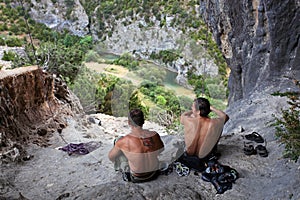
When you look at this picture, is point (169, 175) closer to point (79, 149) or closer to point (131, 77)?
point (131, 77)

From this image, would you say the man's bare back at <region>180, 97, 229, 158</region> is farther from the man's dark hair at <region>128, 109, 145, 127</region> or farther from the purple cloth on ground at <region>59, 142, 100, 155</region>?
the purple cloth on ground at <region>59, 142, 100, 155</region>

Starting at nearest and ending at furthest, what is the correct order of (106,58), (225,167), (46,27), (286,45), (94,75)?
(225,167), (106,58), (94,75), (286,45), (46,27)

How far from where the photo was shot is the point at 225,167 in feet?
6.47

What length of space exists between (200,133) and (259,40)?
2439 millimetres

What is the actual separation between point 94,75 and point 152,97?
112 cm

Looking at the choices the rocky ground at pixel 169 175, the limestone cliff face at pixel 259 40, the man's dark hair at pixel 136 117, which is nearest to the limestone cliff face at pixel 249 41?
the limestone cliff face at pixel 259 40

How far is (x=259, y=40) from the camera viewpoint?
13.1 feet

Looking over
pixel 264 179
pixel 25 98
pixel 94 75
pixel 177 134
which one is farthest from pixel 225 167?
pixel 25 98

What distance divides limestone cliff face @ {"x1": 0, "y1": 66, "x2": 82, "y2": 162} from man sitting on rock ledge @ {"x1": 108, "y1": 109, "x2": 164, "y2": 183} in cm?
169

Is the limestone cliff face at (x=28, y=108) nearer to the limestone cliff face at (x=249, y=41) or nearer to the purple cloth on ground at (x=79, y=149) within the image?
the purple cloth on ground at (x=79, y=149)

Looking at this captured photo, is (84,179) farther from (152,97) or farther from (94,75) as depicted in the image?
(94,75)

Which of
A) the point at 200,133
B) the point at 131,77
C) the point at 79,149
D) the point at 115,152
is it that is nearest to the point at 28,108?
the point at 79,149

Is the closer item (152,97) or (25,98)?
(152,97)

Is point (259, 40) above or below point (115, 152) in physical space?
above
